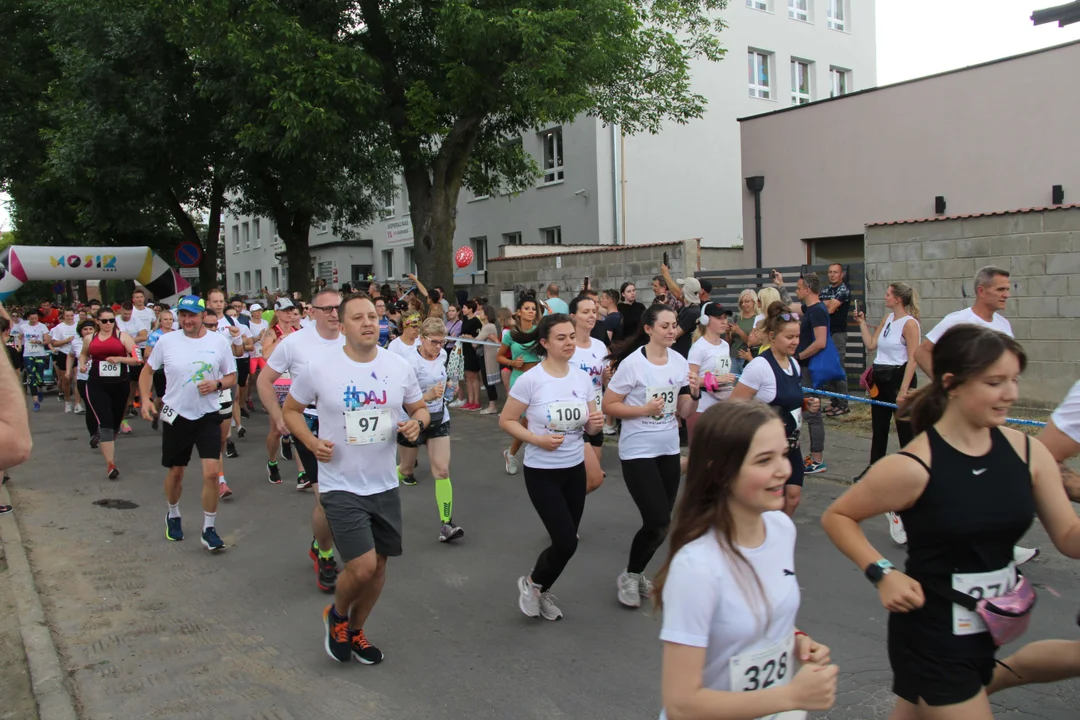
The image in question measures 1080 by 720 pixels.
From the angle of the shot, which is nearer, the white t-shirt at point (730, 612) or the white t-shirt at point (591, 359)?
the white t-shirt at point (730, 612)

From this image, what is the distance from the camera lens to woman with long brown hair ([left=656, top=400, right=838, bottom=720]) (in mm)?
2090

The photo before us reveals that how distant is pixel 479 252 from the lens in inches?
1304

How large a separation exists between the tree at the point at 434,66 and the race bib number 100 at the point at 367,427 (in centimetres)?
1286

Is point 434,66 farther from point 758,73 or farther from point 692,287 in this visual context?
point 758,73

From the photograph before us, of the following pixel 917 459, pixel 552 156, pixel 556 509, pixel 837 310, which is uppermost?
pixel 552 156

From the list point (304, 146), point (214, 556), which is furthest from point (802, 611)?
point (304, 146)

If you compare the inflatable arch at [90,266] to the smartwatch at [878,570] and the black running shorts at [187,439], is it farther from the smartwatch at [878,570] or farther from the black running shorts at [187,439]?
the smartwatch at [878,570]

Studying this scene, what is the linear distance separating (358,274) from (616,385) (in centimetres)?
3813

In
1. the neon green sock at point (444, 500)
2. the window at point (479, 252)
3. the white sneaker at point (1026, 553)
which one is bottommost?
the white sneaker at point (1026, 553)

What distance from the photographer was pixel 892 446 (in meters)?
9.78

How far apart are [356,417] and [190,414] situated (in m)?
2.99

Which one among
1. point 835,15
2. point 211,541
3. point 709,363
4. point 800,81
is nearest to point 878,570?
point 709,363

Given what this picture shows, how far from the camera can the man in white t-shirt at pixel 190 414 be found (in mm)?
6883

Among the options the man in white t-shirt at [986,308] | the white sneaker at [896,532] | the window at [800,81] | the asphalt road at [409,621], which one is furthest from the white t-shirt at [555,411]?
the window at [800,81]
